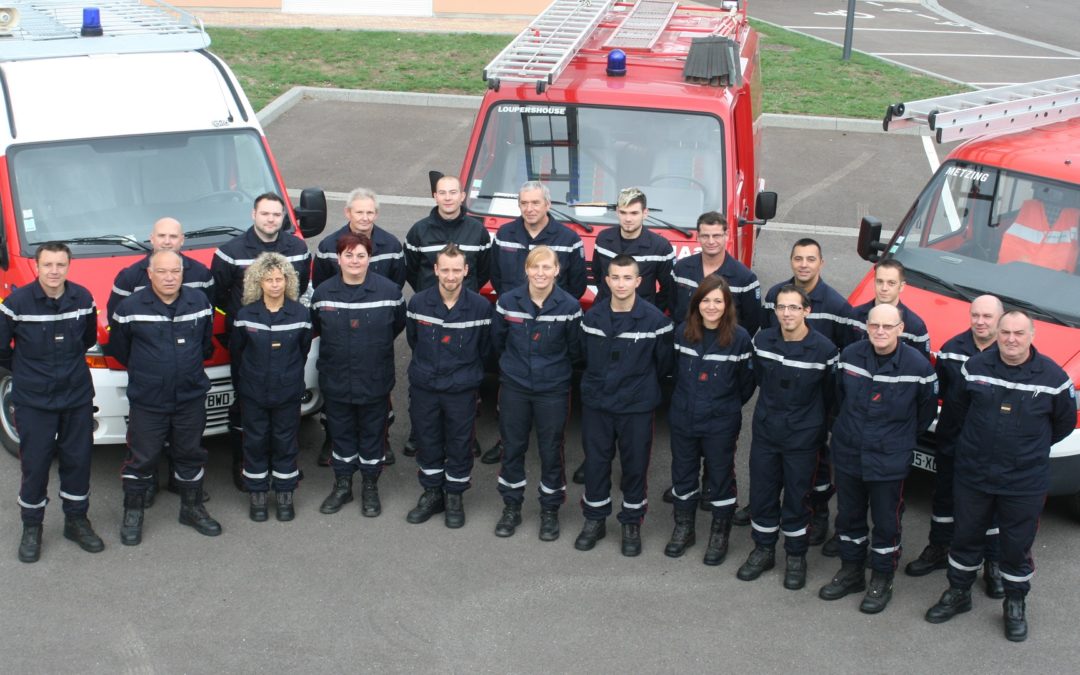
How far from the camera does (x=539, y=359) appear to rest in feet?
24.8

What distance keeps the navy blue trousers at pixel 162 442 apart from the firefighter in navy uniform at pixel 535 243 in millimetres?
2135

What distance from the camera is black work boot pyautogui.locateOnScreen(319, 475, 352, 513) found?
8.09m

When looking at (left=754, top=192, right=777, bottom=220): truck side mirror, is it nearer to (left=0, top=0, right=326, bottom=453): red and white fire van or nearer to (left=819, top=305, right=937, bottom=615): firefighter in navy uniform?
(left=819, top=305, right=937, bottom=615): firefighter in navy uniform

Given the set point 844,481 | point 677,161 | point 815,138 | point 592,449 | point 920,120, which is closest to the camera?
point 844,481

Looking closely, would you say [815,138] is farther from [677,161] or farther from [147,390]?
[147,390]

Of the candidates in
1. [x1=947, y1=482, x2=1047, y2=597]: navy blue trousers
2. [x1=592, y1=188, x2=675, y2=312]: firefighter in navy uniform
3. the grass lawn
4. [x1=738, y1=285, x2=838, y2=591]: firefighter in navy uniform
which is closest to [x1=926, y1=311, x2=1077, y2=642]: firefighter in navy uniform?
[x1=947, y1=482, x2=1047, y2=597]: navy blue trousers

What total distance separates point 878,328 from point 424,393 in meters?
2.69

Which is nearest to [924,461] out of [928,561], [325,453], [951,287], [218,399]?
[928,561]

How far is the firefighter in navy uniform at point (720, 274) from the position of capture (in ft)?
26.6

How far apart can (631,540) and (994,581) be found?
2.06 m

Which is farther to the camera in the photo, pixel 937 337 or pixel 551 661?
pixel 937 337

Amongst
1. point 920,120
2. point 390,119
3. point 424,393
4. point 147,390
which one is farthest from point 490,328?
point 390,119

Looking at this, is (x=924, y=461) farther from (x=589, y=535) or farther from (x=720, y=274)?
(x=589, y=535)

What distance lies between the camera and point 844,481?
23.0 ft
